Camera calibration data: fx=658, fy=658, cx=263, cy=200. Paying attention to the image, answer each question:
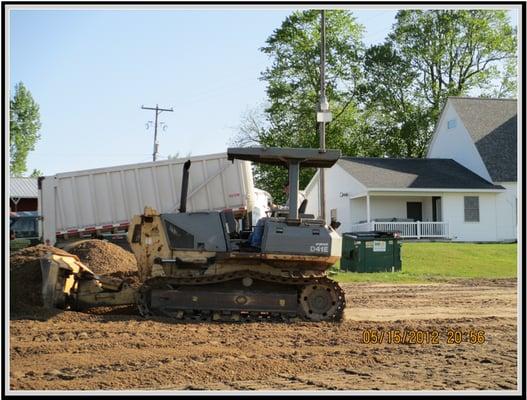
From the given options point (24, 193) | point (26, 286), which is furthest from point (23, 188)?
point (26, 286)

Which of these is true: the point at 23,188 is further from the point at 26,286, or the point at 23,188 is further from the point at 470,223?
the point at 26,286

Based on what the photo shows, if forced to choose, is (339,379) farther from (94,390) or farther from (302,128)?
(302,128)

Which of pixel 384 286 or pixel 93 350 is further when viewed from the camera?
pixel 384 286

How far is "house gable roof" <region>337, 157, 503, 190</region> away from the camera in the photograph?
31883 millimetres

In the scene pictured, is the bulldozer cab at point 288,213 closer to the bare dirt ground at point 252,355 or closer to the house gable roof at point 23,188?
the bare dirt ground at point 252,355

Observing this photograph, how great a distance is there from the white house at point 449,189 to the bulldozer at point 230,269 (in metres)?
20.2

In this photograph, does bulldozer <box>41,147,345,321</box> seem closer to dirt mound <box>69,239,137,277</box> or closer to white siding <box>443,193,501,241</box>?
dirt mound <box>69,239,137,277</box>

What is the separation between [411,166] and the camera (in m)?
35.1

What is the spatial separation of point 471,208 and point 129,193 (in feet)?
61.5

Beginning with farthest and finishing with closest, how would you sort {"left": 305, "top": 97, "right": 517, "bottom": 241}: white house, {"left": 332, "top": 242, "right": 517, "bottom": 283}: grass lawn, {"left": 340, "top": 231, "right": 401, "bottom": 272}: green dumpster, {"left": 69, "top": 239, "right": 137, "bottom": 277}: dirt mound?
1. {"left": 305, "top": 97, "right": 517, "bottom": 241}: white house
2. {"left": 340, "top": 231, "right": 401, "bottom": 272}: green dumpster
3. {"left": 332, "top": 242, "right": 517, "bottom": 283}: grass lawn
4. {"left": 69, "top": 239, "right": 137, "bottom": 277}: dirt mound

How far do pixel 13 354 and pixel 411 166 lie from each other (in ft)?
97.4

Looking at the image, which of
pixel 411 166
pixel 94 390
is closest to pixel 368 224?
pixel 411 166

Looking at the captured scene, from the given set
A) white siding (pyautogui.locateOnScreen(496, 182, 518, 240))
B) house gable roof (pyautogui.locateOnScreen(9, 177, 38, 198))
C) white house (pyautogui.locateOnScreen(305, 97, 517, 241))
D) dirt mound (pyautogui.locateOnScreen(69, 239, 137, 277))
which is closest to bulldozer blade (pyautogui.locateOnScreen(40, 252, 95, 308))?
dirt mound (pyautogui.locateOnScreen(69, 239, 137, 277))

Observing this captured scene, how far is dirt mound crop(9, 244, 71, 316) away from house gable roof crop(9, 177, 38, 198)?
36673mm
